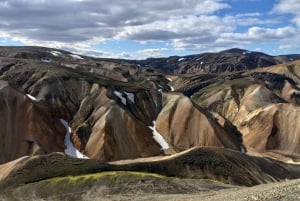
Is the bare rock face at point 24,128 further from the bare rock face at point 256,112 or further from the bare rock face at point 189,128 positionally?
the bare rock face at point 256,112

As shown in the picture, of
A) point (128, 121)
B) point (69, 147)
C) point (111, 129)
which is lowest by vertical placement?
point (69, 147)

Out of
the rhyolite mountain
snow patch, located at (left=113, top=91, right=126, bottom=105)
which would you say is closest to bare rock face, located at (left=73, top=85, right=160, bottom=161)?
snow patch, located at (left=113, top=91, right=126, bottom=105)

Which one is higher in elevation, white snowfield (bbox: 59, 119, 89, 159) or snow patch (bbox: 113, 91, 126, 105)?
snow patch (bbox: 113, 91, 126, 105)

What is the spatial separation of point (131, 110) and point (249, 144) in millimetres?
26835

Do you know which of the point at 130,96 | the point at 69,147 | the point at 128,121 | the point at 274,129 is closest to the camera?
the point at 69,147

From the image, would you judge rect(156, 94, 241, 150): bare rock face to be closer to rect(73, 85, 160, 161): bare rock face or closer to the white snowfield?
rect(73, 85, 160, 161): bare rock face

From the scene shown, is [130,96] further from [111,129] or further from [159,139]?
[111,129]

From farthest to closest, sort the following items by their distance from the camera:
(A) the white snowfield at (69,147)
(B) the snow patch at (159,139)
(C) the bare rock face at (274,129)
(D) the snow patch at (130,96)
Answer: (D) the snow patch at (130,96)
(C) the bare rock face at (274,129)
(B) the snow patch at (159,139)
(A) the white snowfield at (69,147)

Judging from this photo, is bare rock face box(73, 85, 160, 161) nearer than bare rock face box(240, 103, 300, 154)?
Yes

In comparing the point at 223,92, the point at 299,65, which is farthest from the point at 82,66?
the point at 299,65

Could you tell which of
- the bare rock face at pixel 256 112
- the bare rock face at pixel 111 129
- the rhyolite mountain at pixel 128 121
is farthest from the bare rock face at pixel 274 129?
the bare rock face at pixel 111 129

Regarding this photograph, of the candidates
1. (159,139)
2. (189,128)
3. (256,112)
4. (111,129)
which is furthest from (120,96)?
(256,112)

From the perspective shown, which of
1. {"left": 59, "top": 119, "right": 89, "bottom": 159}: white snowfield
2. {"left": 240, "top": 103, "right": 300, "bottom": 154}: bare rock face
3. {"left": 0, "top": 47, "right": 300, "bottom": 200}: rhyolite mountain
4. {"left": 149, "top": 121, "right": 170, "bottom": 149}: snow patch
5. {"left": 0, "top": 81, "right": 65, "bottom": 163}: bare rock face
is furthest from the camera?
{"left": 240, "top": 103, "right": 300, "bottom": 154}: bare rock face

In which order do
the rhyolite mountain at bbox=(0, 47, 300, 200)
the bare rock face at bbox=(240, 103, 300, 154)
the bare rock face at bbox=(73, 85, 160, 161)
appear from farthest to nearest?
the bare rock face at bbox=(240, 103, 300, 154)
the bare rock face at bbox=(73, 85, 160, 161)
the rhyolite mountain at bbox=(0, 47, 300, 200)
